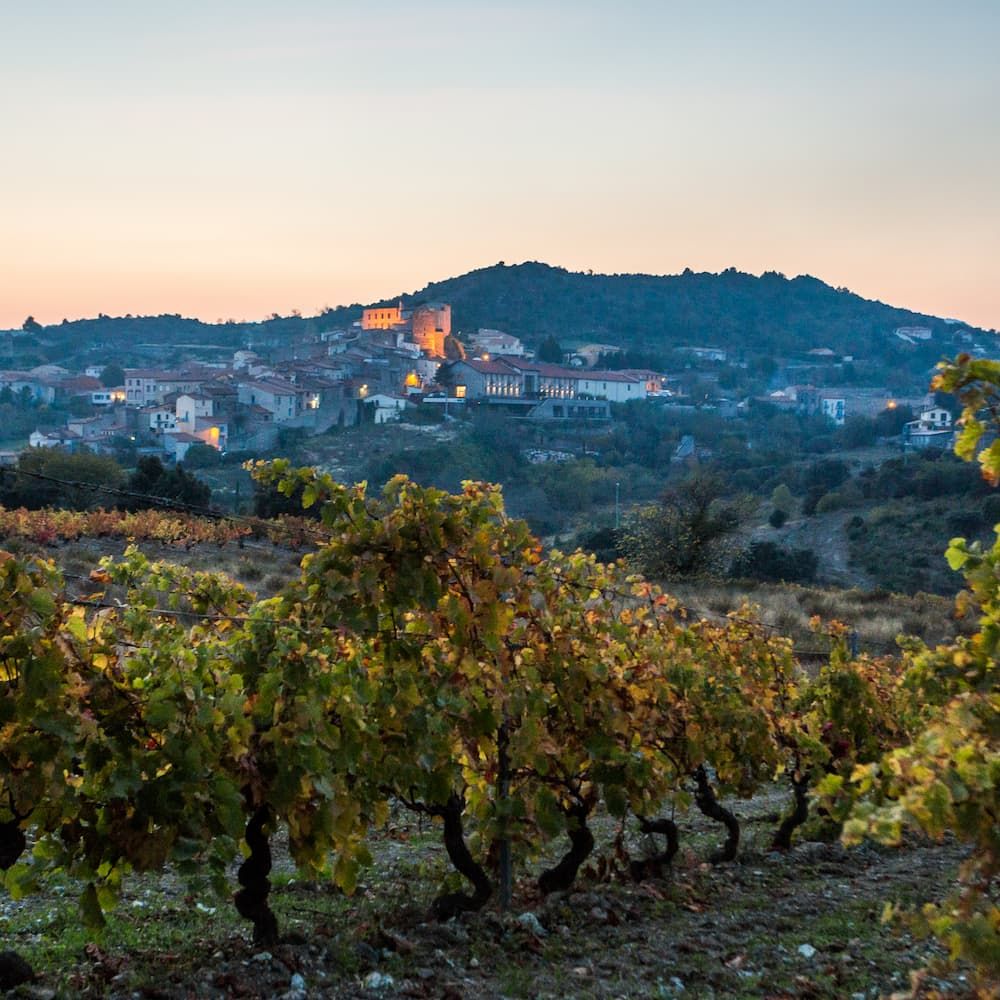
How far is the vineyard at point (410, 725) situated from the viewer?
270 centimetres

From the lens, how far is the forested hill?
136 meters

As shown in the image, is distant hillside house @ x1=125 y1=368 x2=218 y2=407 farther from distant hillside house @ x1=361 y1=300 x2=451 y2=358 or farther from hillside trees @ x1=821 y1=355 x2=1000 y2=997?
hillside trees @ x1=821 y1=355 x2=1000 y2=997

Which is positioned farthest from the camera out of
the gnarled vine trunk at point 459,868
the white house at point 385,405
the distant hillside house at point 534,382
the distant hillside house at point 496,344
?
the distant hillside house at point 496,344

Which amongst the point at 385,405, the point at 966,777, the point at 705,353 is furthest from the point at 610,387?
the point at 966,777

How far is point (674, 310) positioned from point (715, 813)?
14017 centimetres

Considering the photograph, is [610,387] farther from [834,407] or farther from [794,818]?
[794,818]

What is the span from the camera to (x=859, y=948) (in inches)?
189

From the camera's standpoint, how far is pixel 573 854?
17.6 ft

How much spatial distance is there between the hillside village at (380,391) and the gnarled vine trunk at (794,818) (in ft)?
169

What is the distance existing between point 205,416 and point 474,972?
243ft

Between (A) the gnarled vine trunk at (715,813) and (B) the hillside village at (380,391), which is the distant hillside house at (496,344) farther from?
(A) the gnarled vine trunk at (715,813)

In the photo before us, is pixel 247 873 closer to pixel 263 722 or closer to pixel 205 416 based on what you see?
pixel 263 722

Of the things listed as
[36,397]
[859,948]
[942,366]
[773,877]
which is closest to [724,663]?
[773,877]

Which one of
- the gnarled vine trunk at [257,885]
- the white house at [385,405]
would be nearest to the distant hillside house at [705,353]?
the white house at [385,405]
